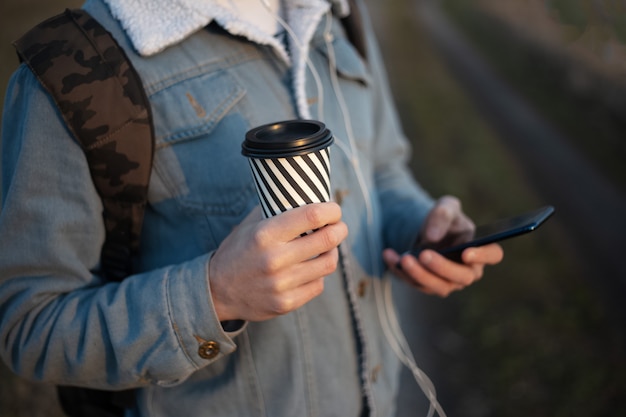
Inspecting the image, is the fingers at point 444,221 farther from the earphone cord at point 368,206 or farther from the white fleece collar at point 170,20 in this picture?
the white fleece collar at point 170,20

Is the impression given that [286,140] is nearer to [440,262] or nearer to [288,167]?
[288,167]

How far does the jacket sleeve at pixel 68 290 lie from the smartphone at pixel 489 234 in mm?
654

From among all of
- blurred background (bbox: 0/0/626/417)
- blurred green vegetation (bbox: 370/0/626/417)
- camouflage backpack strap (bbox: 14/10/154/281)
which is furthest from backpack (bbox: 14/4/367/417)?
blurred green vegetation (bbox: 370/0/626/417)

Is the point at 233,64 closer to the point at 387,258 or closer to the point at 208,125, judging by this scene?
the point at 208,125

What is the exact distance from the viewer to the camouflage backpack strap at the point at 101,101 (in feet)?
3.63

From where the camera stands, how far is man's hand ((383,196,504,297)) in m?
1.47

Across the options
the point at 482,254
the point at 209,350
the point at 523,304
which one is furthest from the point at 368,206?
the point at 523,304

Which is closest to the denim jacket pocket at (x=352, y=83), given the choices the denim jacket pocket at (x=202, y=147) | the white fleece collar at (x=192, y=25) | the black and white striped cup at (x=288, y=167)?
the white fleece collar at (x=192, y=25)

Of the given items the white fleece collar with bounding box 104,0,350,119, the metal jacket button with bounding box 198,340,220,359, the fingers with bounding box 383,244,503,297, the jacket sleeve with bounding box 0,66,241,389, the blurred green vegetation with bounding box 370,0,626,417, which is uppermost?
the white fleece collar with bounding box 104,0,350,119

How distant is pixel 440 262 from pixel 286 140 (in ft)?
2.12

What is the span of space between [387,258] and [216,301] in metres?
0.59

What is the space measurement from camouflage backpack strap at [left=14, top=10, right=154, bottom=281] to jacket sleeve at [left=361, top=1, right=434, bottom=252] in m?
0.83

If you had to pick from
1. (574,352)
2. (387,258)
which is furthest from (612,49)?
(387,258)

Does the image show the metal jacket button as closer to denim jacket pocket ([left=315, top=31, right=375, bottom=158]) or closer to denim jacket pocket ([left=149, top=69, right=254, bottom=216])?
denim jacket pocket ([left=149, top=69, right=254, bottom=216])
